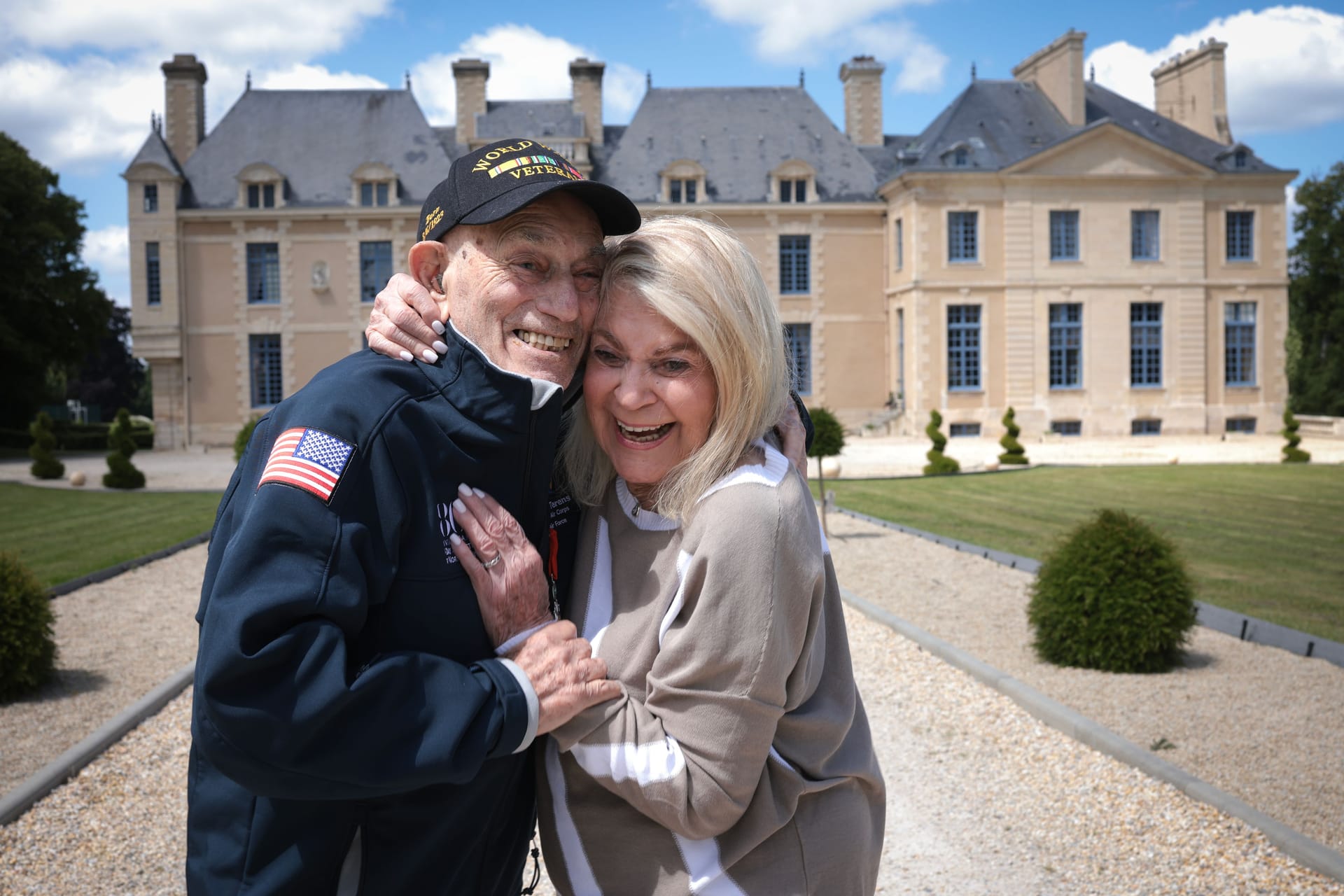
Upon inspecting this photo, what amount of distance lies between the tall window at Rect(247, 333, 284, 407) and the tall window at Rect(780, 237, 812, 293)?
17770mm

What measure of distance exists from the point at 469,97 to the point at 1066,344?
22.1m

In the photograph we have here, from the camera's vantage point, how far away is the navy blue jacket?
139cm

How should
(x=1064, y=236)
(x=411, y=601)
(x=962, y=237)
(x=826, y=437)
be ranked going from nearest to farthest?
(x=411, y=601) → (x=826, y=437) → (x=962, y=237) → (x=1064, y=236)

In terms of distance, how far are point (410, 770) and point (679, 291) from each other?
916 mm

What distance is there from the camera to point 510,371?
1.76 meters

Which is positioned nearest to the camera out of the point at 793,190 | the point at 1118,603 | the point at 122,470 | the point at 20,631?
the point at 20,631

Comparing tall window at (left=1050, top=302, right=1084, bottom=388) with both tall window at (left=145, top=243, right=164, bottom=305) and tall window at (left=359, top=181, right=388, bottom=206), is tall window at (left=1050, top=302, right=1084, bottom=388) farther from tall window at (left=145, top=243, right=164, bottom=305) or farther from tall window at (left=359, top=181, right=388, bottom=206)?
tall window at (left=145, top=243, right=164, bottom=305)

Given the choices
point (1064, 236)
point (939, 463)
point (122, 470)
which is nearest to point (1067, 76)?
point (1064, 236)

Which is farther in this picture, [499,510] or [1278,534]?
[1278,534]

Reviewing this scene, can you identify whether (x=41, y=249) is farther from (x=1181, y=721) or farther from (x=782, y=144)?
(x=1181, y=721)

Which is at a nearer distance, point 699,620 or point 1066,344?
point 699,620

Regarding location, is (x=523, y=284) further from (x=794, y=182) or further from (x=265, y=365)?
(x=265, y=365)

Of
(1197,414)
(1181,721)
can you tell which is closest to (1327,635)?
(1181,721)

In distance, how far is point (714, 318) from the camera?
1.83 m
